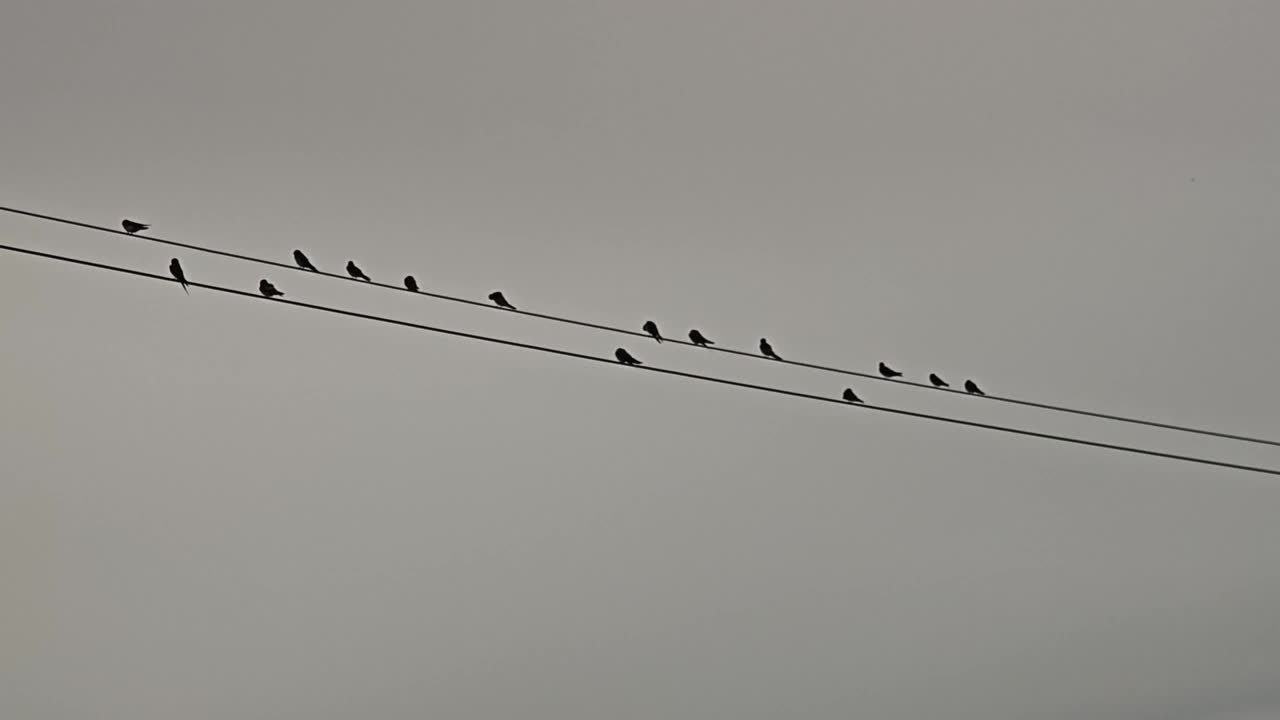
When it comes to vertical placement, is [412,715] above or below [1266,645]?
below

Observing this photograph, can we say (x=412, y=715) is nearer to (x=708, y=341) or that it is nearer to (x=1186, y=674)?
(x=708, y=341)

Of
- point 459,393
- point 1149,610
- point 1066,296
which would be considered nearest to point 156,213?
point 459,393

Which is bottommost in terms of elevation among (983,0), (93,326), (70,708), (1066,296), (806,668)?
(70,708)

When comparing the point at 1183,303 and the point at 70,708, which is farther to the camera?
the point at 70,708

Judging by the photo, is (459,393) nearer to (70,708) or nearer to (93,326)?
(93,326)

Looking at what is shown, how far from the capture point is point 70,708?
303cm

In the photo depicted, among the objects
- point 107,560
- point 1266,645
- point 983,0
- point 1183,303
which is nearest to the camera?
point 983,0

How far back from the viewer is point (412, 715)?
309 centimetres

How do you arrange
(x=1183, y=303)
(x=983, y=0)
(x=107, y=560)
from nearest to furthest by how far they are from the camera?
(x=983, y=0) → (x=1183, y=303) → (x=107, y=560)

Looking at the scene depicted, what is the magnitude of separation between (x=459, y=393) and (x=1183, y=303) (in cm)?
144

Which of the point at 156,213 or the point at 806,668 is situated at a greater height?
the point at 156,213

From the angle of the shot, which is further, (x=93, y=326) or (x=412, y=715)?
(x=412, y=715)

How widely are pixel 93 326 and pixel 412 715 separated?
1.16 meters

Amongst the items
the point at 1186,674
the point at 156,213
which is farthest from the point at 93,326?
the point at 1186,674
